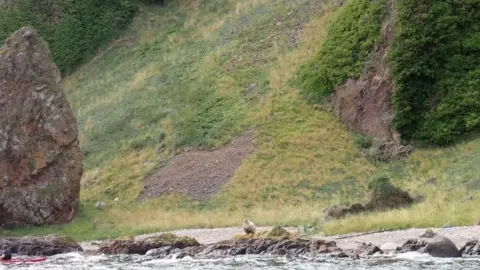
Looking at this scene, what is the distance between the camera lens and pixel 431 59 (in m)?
49.5

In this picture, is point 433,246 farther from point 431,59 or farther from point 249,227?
point 431,59

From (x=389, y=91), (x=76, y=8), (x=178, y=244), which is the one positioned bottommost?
(x=178, y=244)

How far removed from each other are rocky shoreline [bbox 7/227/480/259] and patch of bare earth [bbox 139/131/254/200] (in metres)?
9.73

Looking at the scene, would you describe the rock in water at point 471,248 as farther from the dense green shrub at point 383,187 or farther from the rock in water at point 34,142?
the rock in water at point 34,142

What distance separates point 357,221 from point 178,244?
7.23 m

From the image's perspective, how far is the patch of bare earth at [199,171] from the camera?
157 ft

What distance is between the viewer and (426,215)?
3359cm

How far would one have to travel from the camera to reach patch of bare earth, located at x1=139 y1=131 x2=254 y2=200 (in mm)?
47938

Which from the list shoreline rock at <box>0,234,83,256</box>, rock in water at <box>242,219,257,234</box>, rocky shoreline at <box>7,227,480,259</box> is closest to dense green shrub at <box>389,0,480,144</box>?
rocky shoreline at <box>7,227,480,259</box>

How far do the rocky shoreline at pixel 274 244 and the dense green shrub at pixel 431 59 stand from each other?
1556 cm

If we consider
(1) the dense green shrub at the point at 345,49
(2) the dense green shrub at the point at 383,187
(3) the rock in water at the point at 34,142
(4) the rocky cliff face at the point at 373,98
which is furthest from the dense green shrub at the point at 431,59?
(3) the rock in water at the point at 34,142

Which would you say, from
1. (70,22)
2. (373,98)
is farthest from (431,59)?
(70,22)

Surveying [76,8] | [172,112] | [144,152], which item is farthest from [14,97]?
[76,8]

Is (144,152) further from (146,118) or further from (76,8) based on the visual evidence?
(76,8)
